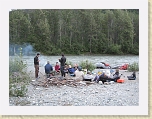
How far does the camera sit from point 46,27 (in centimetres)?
1032

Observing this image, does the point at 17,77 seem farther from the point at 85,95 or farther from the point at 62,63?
the point at 85,95

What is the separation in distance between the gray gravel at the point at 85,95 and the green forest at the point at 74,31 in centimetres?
46

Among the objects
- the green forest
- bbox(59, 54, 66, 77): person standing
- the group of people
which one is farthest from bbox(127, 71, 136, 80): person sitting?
bbox(59, 54, 66, 77): person standing

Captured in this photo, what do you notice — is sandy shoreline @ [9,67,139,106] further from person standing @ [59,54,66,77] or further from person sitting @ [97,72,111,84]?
person standing @ [59,54,66,77]

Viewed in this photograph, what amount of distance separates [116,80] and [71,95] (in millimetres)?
637

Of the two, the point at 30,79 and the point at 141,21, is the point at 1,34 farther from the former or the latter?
the point at 141,21

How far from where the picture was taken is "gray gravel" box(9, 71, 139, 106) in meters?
10.2

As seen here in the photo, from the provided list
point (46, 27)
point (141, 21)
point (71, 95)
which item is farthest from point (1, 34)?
point (141, 21)

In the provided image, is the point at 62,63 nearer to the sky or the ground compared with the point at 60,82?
nearer to the sky

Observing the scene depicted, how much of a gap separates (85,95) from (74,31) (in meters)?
0.87

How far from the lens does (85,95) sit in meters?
10.3

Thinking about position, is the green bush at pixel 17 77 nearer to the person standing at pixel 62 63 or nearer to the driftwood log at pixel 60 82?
the driftwood log at pixel 60 82

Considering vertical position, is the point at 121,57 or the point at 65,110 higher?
the point at 121,57
